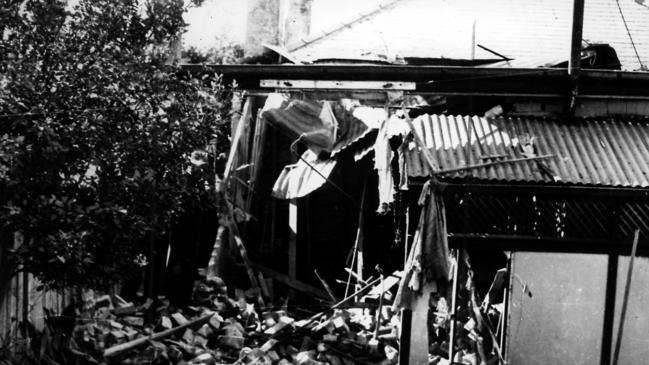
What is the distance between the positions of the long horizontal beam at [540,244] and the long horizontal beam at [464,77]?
2210mm

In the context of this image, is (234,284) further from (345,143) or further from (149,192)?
(149,192)

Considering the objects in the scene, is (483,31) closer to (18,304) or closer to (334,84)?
(334,84)

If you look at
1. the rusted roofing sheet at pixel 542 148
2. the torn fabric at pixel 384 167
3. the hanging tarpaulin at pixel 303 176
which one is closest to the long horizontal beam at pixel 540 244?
the rusted roofing sheet at pixel 542 148

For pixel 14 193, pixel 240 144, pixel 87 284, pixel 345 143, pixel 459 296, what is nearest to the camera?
pixel 14 193

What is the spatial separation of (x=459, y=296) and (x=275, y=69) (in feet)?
13.9

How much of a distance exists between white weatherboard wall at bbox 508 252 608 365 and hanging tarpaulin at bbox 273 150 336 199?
3334 mm

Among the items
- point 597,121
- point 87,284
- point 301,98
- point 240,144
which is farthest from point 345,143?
point 87,284

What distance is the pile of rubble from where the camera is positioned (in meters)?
10.7

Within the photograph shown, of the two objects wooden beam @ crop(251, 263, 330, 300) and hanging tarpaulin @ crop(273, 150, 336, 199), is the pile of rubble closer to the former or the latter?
wooden beam @ crop(251, 263, 330, 300)

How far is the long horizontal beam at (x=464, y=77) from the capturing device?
10883 mm

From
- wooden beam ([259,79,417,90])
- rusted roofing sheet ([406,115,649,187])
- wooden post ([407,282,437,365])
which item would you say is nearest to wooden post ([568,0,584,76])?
rusted roofing sheet ([406,115,649,187])

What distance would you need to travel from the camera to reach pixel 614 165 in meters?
10.4

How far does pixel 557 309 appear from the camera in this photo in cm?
1052

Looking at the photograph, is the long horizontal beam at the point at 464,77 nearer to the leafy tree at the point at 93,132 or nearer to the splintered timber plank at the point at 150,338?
the leafy tree at the point at 93,132
